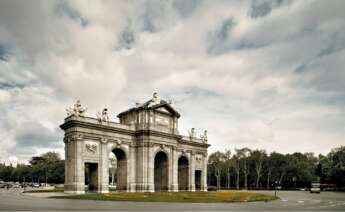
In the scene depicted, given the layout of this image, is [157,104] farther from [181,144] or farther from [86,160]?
[86,160]

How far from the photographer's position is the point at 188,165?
7788cm

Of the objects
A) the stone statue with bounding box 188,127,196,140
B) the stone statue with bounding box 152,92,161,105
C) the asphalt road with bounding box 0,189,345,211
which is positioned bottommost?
the asphalt road with bounding box 0,189,345,211

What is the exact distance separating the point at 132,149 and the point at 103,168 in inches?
300

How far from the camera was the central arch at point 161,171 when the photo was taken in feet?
227

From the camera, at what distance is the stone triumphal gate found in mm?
55969

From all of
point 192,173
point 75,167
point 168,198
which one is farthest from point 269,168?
point 168,198

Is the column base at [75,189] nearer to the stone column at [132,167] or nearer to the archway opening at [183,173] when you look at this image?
the stone column at [132,167]

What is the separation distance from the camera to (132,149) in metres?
65.1

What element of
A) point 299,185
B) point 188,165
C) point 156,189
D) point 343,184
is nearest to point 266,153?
point 299,185

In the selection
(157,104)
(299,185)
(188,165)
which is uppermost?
(157,104)

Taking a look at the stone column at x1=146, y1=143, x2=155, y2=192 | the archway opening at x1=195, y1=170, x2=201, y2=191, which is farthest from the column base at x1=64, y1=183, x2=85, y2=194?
the archway opening at x1=195, y1=170, x2=201, y2=191

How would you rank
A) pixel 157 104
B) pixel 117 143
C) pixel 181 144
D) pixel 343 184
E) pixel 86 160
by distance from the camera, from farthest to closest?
pixel 343 184 → pixel 181 144 → pixel 157 104 → pixel 117 143 → pixel 86 160

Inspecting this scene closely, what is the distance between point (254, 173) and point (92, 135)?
3236 inches

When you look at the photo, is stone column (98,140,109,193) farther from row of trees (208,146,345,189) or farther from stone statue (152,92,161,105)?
row of trees (208,146,345,189)
